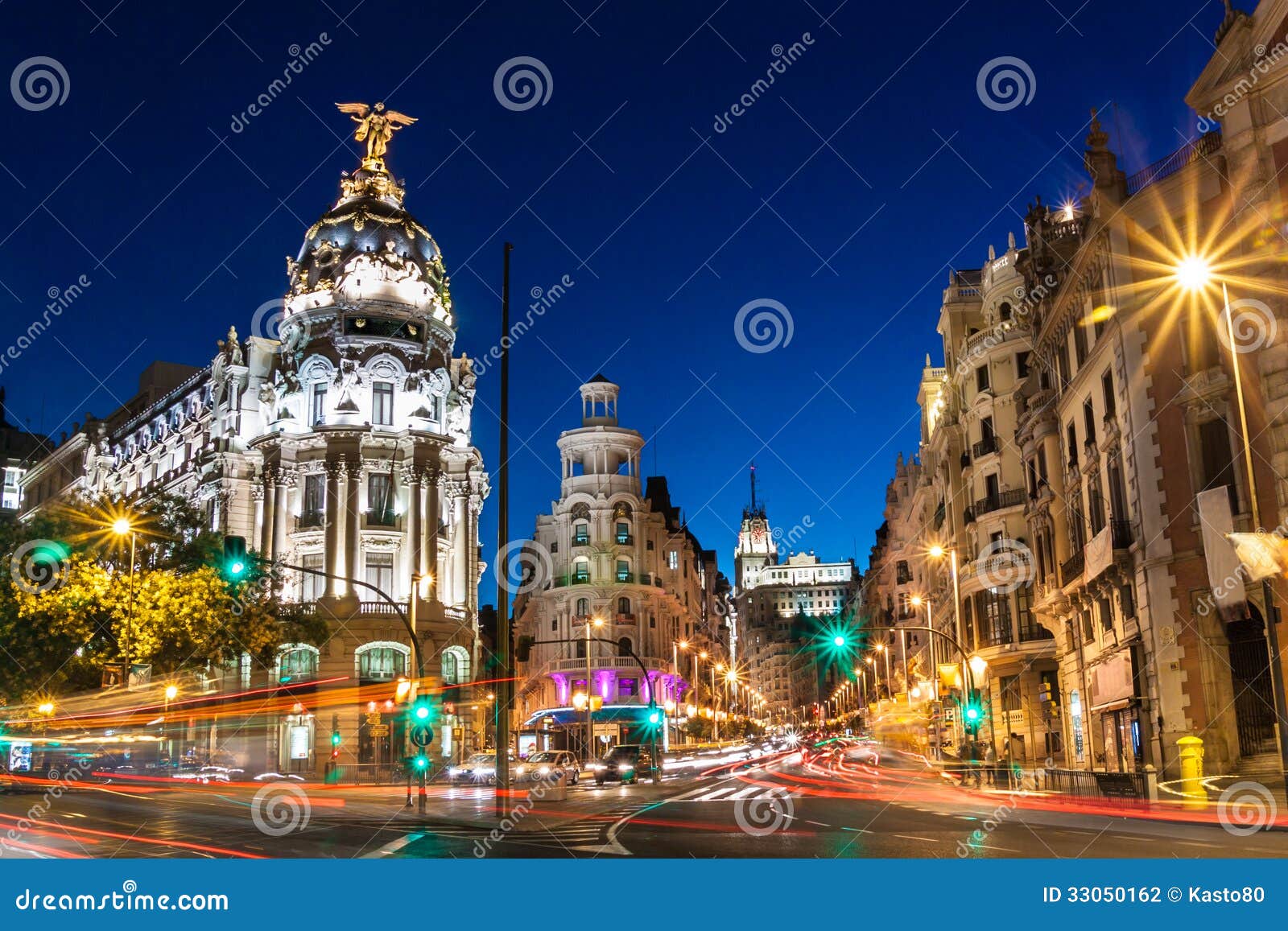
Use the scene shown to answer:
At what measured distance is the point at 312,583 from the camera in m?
66.2

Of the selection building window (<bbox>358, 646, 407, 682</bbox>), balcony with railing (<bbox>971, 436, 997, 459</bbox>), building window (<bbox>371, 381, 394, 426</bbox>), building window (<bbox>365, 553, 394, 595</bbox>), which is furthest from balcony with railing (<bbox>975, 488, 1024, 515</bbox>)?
building window (<bbox>371, 381, 394, 426</bbox>)

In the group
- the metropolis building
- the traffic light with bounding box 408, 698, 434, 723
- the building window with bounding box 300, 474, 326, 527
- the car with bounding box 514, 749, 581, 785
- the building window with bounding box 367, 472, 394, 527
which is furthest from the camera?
the building window with bounding box 367, 472, 394, 527

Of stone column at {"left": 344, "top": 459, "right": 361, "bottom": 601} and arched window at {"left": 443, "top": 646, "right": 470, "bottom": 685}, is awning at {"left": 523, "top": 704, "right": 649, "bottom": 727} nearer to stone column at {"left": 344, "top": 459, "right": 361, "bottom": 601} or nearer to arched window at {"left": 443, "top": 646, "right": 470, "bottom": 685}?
arched window at {"left": 443, "top": 646, "right": 470, "bottom": 685}

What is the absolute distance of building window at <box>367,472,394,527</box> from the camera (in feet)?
222

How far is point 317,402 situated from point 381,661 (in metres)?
15.7

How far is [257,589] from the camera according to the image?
178 feet

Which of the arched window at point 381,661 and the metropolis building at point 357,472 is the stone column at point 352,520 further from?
the arched window at point 381,661

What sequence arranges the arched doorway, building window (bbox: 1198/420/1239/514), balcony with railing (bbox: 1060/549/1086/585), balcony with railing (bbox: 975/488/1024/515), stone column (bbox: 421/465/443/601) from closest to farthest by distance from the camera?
the arched doorway < building window (bbox: 1198/420/1239/514) < balcony with railing (bbox: 1060/549/1086/585) < balcony with railing (bbox: 975/488/1024/515) < stone column (bbox: 421/465/443/601)

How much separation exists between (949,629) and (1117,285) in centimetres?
3495

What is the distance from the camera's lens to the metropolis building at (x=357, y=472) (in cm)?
6488

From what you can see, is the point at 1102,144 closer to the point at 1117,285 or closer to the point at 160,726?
the point at 1117,285

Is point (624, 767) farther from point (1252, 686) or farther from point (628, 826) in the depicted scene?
point (628, 826)

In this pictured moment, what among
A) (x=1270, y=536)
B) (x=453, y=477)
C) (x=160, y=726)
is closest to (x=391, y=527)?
(x=453, y=477)

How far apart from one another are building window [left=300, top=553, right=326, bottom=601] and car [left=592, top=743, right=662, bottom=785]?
23054mm
